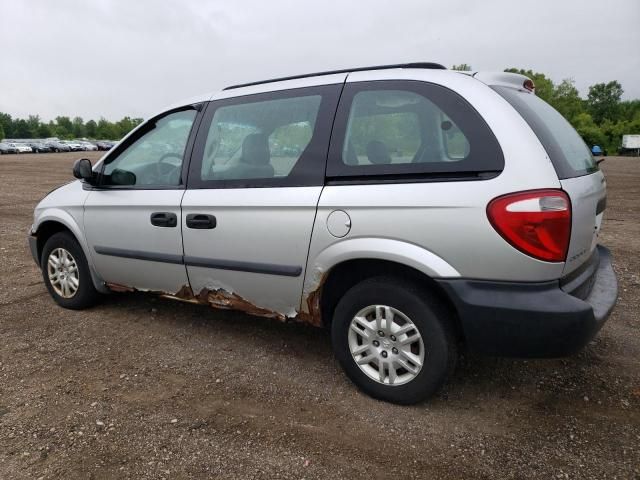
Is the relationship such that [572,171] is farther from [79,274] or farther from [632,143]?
[632,143]

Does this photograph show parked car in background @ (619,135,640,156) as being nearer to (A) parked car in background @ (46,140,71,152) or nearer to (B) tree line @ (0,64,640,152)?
(B) tree line @ (0,64,640,152)

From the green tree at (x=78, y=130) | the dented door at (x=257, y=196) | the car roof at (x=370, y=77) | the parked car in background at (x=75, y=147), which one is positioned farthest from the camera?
the green tree at (x=78, y=130)

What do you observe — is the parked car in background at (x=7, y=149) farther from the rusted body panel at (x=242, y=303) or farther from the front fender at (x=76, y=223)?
the rusted body panel at (x=242, y=303)

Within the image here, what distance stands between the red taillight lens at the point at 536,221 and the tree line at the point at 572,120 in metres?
27.9

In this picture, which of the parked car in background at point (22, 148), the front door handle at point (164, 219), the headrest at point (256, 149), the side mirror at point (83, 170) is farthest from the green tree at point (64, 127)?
the headrest at point (256, 149)

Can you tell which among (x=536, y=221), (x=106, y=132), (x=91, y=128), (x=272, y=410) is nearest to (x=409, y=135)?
(x=536, y=221)

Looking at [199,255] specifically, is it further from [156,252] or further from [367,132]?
[367,132]

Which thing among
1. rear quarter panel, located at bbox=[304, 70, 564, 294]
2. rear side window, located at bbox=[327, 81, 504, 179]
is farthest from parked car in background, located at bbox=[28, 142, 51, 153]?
rear quarter panel, located at bbox=[304, 70, 564, 294]

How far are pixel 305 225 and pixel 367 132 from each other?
0.62 m

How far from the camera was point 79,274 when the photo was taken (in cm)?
405

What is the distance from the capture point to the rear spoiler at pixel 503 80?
2.51 m

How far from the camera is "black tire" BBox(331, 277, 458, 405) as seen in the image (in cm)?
243

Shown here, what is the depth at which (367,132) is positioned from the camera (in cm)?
266

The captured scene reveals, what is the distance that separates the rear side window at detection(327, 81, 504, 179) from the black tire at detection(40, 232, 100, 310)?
249cm
